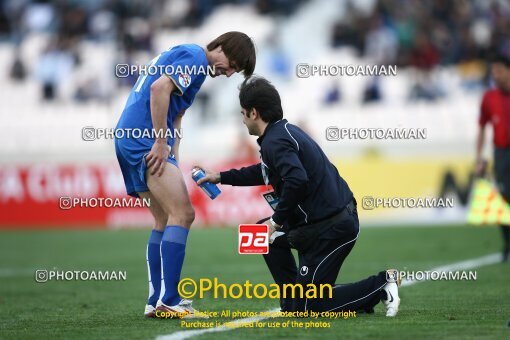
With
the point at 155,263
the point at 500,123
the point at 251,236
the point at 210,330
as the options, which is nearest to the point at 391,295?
the point at 251,236

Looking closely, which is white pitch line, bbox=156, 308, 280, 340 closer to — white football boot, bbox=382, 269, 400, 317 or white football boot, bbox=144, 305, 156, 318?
white football boot, bbox=144, 305, 156, 318

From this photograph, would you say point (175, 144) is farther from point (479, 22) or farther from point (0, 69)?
point (0, 69)

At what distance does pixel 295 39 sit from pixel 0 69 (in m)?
7.81

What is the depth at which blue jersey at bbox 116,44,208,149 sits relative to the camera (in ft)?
22.3

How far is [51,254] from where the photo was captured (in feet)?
46.4

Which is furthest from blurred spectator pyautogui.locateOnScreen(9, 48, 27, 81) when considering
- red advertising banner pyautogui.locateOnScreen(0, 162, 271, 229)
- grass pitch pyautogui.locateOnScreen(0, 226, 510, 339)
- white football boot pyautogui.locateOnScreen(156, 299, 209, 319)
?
white football boot pyautogui.locateOnScreen(156, 299, 209, 319)

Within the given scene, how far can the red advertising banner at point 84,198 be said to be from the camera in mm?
19625

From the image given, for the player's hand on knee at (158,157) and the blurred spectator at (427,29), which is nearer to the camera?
the player's hand on knee at (158,157)

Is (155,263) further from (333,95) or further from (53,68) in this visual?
(53,68)

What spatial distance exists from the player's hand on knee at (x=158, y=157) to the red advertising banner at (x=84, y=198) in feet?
41.2

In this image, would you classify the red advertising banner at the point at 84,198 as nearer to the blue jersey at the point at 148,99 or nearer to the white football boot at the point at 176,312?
the blue jersey at the point at 148,99

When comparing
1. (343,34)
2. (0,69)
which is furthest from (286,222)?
(0,69)

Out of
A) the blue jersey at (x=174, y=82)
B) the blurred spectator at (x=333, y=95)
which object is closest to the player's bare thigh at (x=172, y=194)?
the blue jersey at (x=174, y=82)

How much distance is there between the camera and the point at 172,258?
22.3 feet
